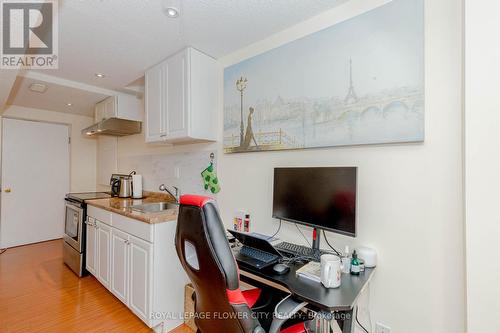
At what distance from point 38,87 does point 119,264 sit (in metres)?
2.37

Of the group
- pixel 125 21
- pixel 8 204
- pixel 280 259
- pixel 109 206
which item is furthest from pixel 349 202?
pixel 8 204

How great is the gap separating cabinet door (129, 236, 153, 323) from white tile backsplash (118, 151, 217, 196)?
0.75m

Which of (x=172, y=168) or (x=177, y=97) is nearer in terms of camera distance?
(x=177, y=97)

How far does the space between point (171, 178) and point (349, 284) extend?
7.22 feet

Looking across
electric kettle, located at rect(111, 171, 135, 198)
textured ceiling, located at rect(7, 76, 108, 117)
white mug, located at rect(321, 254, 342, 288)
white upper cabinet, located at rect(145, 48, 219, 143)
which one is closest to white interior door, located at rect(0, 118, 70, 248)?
textured ceiling, located at rect(7, 76, 108, 117)

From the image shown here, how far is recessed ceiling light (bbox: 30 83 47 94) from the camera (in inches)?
110

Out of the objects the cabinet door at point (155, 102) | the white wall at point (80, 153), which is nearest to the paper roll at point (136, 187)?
the cabinet door at point (155, 102)

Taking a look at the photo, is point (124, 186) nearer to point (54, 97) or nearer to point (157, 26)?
point (54, 97)

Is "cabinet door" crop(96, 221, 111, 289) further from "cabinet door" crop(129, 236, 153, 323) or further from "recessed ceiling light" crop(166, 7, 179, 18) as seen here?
"recessed ceiling light" crop(166, 7, 179, 18)

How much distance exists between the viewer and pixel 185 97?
2133 millimetres

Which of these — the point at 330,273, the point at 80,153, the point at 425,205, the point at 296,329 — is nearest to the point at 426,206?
the point at 425,205

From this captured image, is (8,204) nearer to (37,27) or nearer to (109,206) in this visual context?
(109,206)

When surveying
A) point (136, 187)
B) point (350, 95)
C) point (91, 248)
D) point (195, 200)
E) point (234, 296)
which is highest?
point (350, 95)
